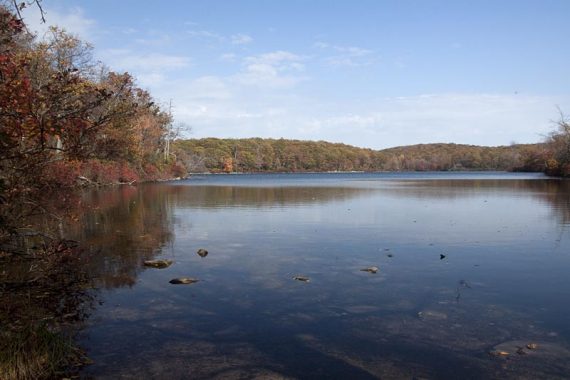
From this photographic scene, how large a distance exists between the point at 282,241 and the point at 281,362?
9383 mm

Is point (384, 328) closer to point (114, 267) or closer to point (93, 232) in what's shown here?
point (114, 267)

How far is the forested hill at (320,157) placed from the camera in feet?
470

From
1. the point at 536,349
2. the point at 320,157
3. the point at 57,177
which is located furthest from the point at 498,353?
the point at 320,157

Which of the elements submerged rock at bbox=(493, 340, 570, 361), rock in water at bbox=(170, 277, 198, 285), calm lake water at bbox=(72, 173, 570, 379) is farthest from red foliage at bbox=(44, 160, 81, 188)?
submerged rock at bbox=(493, 340, 570, 361)

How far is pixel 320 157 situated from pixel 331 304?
169038mm

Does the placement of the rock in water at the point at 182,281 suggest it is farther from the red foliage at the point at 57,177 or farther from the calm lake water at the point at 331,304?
the red foliage at the point at 57,177

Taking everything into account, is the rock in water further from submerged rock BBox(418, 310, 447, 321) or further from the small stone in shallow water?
the small stone in shallow water

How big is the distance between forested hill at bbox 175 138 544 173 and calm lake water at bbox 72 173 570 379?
112 meters

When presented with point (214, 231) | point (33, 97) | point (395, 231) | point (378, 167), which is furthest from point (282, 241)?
point (378, 167)

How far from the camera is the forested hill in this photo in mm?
143375

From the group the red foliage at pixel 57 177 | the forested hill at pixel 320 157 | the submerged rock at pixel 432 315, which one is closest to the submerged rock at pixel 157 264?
the red foliage at pixel 57 177

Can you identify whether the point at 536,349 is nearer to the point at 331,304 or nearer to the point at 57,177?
the point at 331,304

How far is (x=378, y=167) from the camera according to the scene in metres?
187

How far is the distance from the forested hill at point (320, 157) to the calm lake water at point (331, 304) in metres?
112
